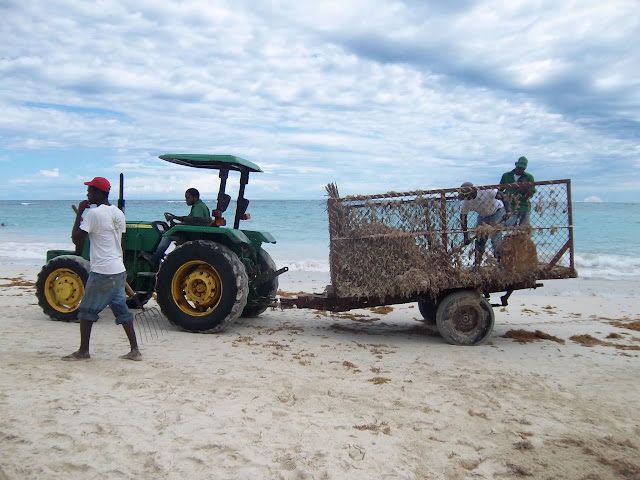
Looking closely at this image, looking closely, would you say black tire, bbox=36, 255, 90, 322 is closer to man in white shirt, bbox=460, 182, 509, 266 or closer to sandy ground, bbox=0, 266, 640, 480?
sandy ground, bbox=0, 266, 640, 480

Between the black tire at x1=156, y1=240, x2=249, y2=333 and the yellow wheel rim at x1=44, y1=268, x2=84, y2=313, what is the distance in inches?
46.5

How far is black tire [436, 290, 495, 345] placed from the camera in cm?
565

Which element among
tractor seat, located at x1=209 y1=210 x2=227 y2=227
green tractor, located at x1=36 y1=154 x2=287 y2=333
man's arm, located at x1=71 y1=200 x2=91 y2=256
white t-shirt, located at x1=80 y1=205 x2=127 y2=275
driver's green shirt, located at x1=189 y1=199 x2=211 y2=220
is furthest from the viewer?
driver's green shirt, located at x1=189 y1=199 x2=211 y2=220

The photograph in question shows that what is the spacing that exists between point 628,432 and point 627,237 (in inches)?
782

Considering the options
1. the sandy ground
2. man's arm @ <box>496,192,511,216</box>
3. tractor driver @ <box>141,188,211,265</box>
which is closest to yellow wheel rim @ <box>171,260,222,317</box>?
the sandy ground

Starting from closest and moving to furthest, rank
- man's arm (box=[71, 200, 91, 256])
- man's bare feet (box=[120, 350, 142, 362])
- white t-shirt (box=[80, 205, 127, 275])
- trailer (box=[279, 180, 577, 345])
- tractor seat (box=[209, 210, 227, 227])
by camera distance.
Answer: white t-shirt (box=[80, 205, 127, 275])
man's bare feet (box=[120, 350, 142, 362])
man's arm (box=[71, 200, 91, 256])
trailer (box=[279, 180, 577, 345])
tractor seat (box=[209, 210, 227, 227])

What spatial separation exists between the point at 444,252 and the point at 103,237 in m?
3.42

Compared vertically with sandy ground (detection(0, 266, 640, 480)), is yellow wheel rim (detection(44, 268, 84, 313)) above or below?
above

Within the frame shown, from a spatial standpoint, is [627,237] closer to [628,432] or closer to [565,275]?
[565,275]

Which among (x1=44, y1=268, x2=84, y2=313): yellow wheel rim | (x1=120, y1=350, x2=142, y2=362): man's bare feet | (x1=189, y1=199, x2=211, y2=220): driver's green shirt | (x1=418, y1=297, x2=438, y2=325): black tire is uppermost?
(x1=189, y1=199, x2=211, y2=220): driver's green shirt

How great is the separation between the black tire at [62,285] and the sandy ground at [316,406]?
9.5 inches

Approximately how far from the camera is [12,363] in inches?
171

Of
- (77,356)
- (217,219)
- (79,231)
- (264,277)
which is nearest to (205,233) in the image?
(217,219)

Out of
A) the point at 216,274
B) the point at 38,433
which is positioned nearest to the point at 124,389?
the point at 38,433
